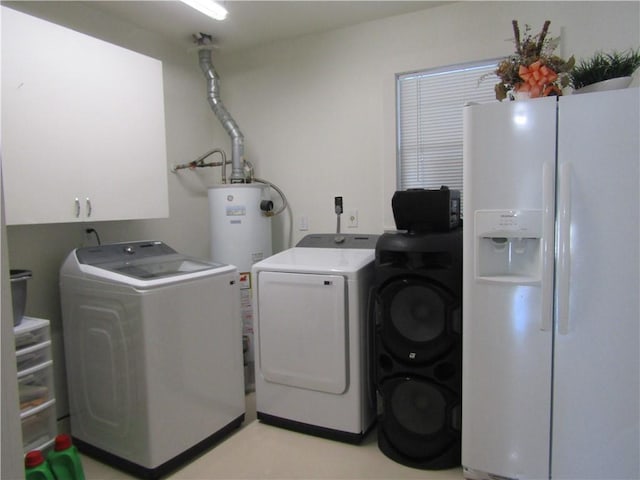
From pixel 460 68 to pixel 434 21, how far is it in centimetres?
35

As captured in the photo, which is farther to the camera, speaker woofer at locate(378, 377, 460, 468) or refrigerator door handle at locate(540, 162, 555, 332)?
Result: speaker woofer at locate(378, 377, 460, 468)

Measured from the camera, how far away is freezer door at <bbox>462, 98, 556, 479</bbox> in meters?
1.72

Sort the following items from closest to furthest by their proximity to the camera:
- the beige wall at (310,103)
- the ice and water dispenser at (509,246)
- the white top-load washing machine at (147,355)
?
the ice and water dispenser at (509,246)
the white top-load washing machine at (147,355)
the beige wall at (310,103)

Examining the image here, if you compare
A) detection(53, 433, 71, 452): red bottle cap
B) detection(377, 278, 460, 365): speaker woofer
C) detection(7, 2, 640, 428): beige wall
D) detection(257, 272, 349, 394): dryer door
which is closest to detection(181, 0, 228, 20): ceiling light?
detection(7, 2, 640, 428): beige wall

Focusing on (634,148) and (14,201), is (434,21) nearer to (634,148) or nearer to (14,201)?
(634,148)

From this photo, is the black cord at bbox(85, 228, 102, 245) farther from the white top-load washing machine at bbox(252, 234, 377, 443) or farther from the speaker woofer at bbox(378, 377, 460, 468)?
the speaker woofer at bbox(378, 377, 460, 468)

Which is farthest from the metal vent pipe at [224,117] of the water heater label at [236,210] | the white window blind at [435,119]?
the white window blind at [435,119]

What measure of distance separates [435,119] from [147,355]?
7.25 ft

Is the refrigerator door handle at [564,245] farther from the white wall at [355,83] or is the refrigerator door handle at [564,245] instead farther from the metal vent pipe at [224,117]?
the metal vent pipe at [224,117]

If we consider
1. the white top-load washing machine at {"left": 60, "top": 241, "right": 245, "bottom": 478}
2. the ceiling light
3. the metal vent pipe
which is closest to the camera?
the white top-load washing machine at {"left": 60, "top": 241, "right": 245, "bottom": 478}

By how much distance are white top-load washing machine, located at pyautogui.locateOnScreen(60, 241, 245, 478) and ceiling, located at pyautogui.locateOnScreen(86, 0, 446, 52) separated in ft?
4.93

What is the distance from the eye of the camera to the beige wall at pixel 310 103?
238cm

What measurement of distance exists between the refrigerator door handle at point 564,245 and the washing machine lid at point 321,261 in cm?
96

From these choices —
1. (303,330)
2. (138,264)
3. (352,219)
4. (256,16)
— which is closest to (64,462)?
(138,264)
